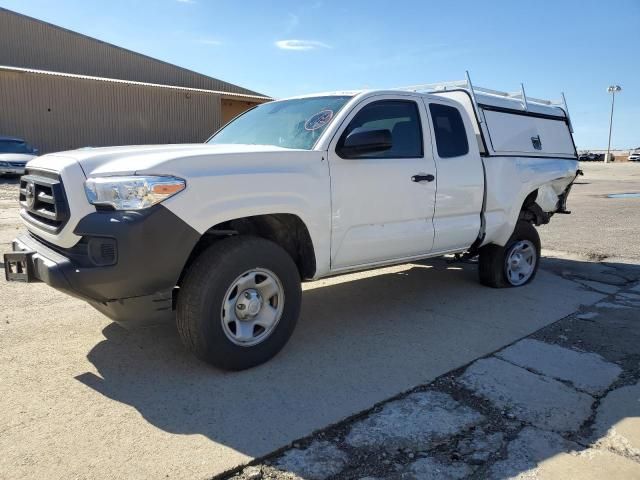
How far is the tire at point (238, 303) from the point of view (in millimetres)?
3414

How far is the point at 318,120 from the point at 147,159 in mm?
1559

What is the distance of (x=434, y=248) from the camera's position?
5.02 m

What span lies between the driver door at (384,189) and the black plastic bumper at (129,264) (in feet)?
4.29

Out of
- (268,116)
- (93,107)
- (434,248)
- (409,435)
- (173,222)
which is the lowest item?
(409,435)

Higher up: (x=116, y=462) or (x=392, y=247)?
(x=392, y=247)

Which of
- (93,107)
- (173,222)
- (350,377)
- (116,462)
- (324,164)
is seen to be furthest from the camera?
(93,107)

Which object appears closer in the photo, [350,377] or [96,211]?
[96,211]

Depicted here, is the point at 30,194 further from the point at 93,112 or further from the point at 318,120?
the point at 93,112

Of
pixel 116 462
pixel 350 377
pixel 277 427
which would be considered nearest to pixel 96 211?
pixel 116 462

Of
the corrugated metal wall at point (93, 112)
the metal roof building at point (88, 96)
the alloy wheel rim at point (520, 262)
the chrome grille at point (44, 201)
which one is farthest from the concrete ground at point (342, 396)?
the metal roof building at point (88, 96)

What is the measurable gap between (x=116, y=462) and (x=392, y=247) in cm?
274

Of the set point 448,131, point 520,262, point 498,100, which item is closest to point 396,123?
point 448,131

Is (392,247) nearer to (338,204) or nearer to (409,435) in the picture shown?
(338,204)

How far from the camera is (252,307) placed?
3686 mm
